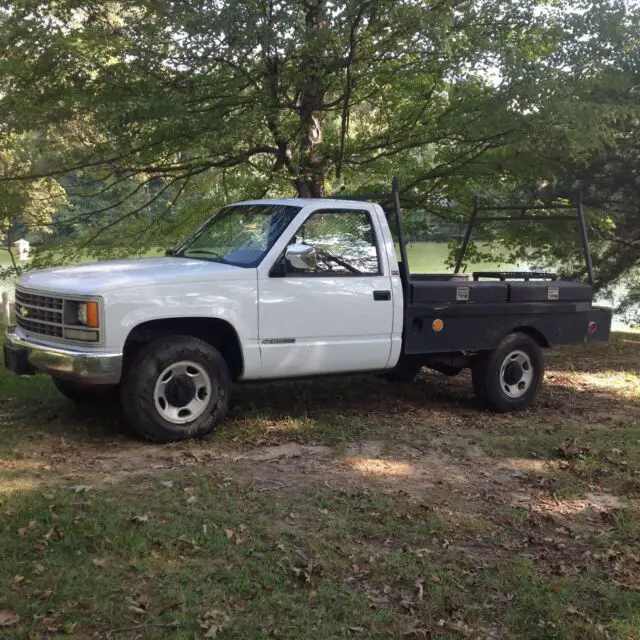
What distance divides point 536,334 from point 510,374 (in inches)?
22.3

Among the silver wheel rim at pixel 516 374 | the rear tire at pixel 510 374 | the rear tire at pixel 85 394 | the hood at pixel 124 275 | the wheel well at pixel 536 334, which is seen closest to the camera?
the hood at pixel 124 275

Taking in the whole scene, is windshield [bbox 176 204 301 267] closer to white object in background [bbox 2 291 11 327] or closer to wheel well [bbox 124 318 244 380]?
wheel well [bbox 124 318 244 380]

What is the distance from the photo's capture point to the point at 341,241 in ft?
22.3

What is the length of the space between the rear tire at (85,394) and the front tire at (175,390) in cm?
94

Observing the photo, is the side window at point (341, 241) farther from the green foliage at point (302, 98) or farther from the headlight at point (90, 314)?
the green foliage at point (302, 98)

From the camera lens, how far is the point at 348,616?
349cm

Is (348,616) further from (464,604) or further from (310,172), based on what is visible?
(310,172)

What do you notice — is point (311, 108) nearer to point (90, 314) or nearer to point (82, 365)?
point (90, 314)

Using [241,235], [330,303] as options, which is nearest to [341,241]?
[330,303]

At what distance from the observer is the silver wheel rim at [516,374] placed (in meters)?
7.76

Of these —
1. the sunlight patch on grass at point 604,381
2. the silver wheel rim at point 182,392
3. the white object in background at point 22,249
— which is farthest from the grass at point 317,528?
the white object in background at point 22,249

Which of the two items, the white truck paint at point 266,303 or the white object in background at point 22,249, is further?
the white object in background at point 22,249

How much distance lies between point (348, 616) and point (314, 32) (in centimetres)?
635

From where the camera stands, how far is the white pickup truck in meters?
5.72
